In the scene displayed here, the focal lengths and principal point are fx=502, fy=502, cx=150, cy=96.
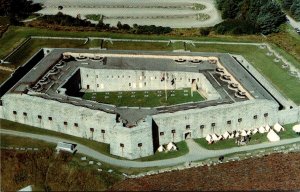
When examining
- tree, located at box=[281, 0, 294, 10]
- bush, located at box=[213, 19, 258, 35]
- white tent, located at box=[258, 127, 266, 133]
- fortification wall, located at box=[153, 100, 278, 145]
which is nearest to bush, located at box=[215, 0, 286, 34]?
bush, located at box=[213, 19, 258, 35]

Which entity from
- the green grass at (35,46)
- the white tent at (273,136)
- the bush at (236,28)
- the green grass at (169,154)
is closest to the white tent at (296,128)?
the white tent at (273,136)

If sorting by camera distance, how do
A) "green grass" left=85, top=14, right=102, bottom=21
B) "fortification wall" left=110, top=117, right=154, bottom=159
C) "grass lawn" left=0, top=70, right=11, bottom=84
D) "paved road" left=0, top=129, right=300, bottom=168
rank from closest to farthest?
"fortification wall" left=110, top=117, right=154, bottom=159
"paved road" left=0, top=129, right=300, bottom=168
"grass lawn" left=0, top=70, right=11, bottom=84
"green grass" left=85, top=14, right=102, bottom=21

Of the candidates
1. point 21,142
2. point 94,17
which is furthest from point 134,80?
point 94,17

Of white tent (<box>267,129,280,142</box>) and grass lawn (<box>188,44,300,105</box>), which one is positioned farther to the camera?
grass lawn (<box>188,44,300,105</box>)

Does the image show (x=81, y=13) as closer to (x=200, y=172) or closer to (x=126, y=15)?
(x=126, y=15)

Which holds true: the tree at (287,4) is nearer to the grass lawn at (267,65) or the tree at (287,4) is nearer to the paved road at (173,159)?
the grass lawn at (267,65)

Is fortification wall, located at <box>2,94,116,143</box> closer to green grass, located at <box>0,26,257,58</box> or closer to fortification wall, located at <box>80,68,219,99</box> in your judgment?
fortification wall, located at <box>80,68,219,99</box>
